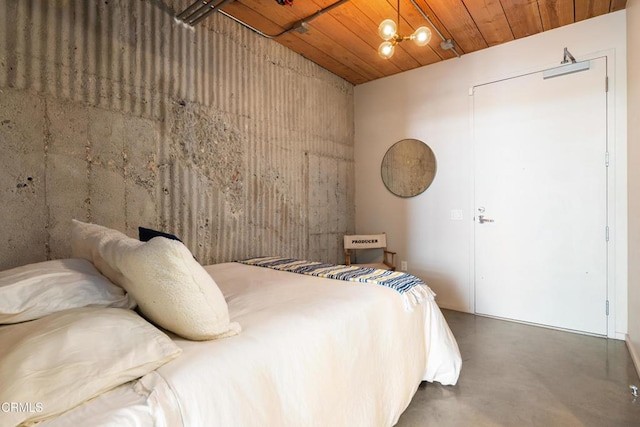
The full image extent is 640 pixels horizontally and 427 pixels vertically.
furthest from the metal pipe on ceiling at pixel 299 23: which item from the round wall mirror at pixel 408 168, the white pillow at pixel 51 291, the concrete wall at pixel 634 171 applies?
the white pillow at pixel 51 291

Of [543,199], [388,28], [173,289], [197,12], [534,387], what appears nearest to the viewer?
[173,289]

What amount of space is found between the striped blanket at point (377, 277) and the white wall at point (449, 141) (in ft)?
5.91

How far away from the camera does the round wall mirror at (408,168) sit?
3.85m

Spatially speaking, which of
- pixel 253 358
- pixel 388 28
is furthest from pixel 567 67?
pixel 253 358

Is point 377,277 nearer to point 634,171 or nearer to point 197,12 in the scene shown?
point 634,171

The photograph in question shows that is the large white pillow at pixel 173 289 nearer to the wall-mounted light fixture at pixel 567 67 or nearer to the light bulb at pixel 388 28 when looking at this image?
the light bulb at pixel 388 28

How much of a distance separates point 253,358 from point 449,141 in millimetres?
3455

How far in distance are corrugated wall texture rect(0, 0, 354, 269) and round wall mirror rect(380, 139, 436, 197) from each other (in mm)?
1001

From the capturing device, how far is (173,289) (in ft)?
3.27

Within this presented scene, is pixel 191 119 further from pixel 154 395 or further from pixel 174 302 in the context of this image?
pixel 154 395

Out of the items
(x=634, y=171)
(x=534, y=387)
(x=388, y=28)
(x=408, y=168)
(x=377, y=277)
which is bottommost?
(x=534, y=387)

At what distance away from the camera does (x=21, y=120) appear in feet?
6.00

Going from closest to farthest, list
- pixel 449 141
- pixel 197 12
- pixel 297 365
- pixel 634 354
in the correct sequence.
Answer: pixel 297 365 → pixel 634 354 → pixel 197 12 → pixel 449 141

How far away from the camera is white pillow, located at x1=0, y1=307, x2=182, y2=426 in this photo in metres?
0.68
